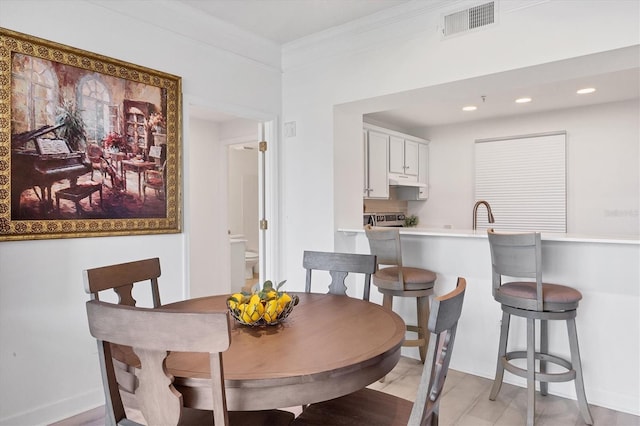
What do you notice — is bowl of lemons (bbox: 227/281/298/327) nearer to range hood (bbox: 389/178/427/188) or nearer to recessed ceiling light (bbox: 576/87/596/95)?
range hood (bbox: 389/178/427/188)

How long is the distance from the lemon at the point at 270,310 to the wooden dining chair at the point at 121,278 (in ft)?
2.35

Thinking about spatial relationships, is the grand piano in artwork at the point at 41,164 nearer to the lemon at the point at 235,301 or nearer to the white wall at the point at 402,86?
the lemon at the point at 235,301

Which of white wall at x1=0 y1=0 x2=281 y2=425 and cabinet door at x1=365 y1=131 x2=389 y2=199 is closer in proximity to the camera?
white wall at x1=0 y1=0 x2=281 y2=425

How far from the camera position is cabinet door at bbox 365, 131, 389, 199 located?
4906mm

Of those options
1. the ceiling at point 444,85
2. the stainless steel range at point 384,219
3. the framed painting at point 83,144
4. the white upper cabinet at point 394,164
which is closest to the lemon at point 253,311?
the framed painting at point 83,144

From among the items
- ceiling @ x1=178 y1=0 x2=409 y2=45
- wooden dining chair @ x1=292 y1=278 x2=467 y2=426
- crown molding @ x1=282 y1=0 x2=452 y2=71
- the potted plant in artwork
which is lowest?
wooden dining chair @ x1=292 y1=278 x2=467 y2=426

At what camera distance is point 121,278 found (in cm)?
185

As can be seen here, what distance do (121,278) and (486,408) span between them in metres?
2.19

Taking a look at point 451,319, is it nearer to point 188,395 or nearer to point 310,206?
point 188,395

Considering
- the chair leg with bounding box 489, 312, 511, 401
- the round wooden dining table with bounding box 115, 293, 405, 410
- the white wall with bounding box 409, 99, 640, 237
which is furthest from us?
the white wall with bounding box 409, 99, 640, 237

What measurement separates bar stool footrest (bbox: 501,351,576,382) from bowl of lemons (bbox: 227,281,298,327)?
158 centimetres

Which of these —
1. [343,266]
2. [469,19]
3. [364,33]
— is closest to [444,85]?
[469,19]

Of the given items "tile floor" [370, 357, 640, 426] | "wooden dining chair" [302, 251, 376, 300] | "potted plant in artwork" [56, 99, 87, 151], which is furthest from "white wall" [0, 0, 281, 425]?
"tile floor" [370, 357, 640, 426]

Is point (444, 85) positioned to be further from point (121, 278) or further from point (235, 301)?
point (121, 278)
